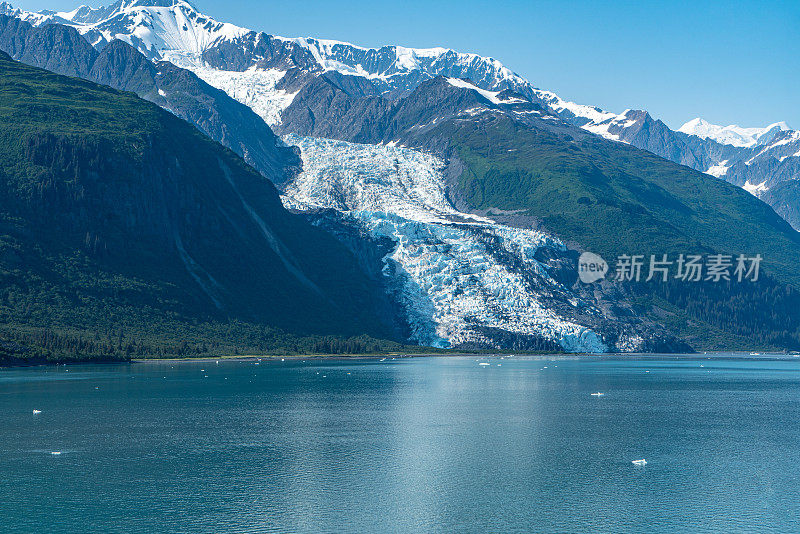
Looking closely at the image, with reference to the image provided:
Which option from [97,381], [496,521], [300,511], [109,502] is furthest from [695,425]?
[97,381]

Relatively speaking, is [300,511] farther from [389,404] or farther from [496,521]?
[389,404]

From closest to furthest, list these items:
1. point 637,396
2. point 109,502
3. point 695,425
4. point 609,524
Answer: point 609,524
point 109,502
point 695,425
point 637,396

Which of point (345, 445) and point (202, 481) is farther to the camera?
point (345, 445)

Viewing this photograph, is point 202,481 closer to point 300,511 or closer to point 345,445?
point 300,511

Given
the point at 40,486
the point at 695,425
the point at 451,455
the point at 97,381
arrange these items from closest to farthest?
the point at 40,486 → the point at 451,455 → the point at 695,425 → the point at 97,381

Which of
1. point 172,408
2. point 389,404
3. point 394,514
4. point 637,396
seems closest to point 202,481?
point 394,514

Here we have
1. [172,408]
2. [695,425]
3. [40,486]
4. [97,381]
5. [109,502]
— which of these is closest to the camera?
[109,502]
